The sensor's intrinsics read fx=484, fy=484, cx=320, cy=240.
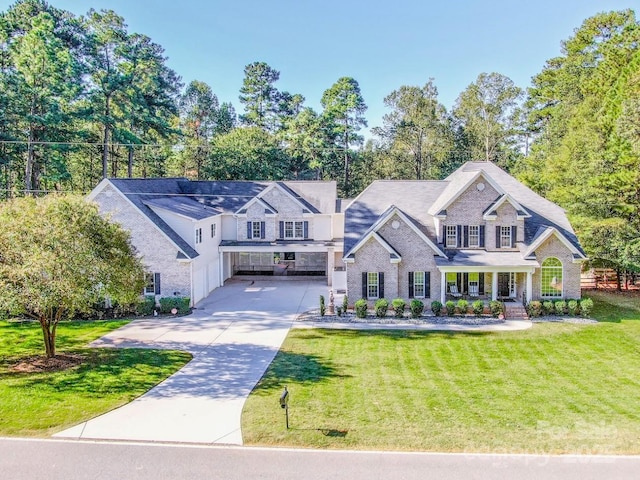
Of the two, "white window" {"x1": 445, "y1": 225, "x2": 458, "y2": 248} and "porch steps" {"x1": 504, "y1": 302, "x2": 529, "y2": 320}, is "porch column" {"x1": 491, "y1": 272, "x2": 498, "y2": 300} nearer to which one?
Answer: "porch steps" {"x1": 504, "y1": 302, "x2": 529, "y2": 320}

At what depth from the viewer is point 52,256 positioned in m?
16.5

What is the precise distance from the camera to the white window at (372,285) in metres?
26.7

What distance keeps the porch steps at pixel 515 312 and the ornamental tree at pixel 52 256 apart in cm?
1916

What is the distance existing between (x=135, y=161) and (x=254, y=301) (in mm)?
37396

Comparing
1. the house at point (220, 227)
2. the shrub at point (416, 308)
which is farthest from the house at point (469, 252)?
the house at point (220, 227)

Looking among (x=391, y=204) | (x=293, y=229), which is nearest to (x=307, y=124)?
(x=293, y=229)

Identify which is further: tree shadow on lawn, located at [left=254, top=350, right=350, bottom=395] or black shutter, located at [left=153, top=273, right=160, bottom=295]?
black shutter, located at [left=153, top=273, right=160, bottom=295]

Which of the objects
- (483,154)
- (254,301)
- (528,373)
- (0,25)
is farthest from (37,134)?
(483,154)

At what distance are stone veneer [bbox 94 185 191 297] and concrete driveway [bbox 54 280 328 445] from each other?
6.76 feet

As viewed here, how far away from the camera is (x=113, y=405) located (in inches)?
558

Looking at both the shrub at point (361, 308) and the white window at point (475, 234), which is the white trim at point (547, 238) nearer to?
the white window at point (475, 234)

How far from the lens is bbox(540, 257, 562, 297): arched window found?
87.4 ft

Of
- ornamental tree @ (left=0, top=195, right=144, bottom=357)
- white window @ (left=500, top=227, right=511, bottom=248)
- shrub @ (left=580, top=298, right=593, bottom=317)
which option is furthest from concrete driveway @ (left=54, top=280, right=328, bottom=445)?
shrub @ (left=580, top=298, right=593, bottom=317)

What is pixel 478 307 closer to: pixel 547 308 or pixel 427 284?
pixel 427 284
